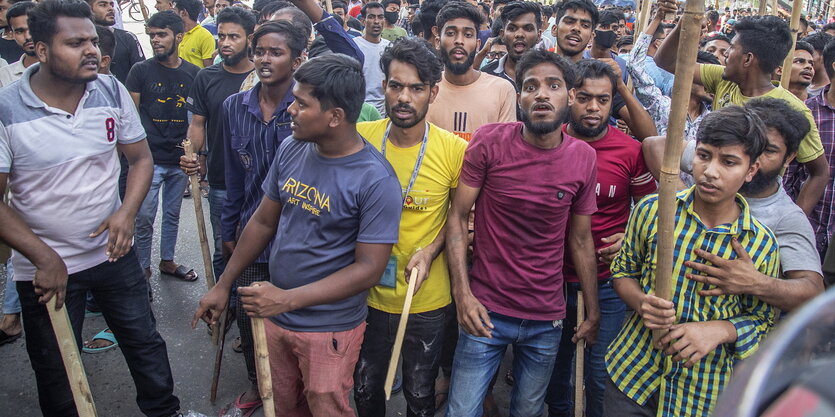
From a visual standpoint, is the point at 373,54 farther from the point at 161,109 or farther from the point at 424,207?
the point at 424,207

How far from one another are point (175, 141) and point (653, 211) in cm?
394

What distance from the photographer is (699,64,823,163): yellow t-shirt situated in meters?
3.28

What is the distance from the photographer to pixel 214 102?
407cm

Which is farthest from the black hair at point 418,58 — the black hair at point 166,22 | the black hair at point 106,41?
the black hair at point 166,22

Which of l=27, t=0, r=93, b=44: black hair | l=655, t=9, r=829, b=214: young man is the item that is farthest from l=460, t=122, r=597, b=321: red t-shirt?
l=27, t=0, r=93, b=44: black hair

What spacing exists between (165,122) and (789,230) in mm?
4460

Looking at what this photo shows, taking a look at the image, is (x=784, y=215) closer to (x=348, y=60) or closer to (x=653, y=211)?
(x=653, y=211)

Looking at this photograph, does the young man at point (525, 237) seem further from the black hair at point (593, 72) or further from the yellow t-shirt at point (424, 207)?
the black hair at point (593, 72)

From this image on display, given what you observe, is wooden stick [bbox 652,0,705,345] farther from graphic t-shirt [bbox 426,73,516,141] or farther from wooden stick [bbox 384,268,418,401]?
graphic t-shirt [bbox 426,73,516,141]

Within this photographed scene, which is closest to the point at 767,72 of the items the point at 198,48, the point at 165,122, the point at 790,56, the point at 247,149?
the point at 790,56

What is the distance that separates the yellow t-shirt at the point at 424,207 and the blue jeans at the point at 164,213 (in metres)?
2.60

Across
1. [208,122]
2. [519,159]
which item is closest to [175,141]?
[208,122]

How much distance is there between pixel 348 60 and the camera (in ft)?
8.50

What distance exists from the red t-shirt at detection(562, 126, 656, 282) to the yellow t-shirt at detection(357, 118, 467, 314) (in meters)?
0.69
